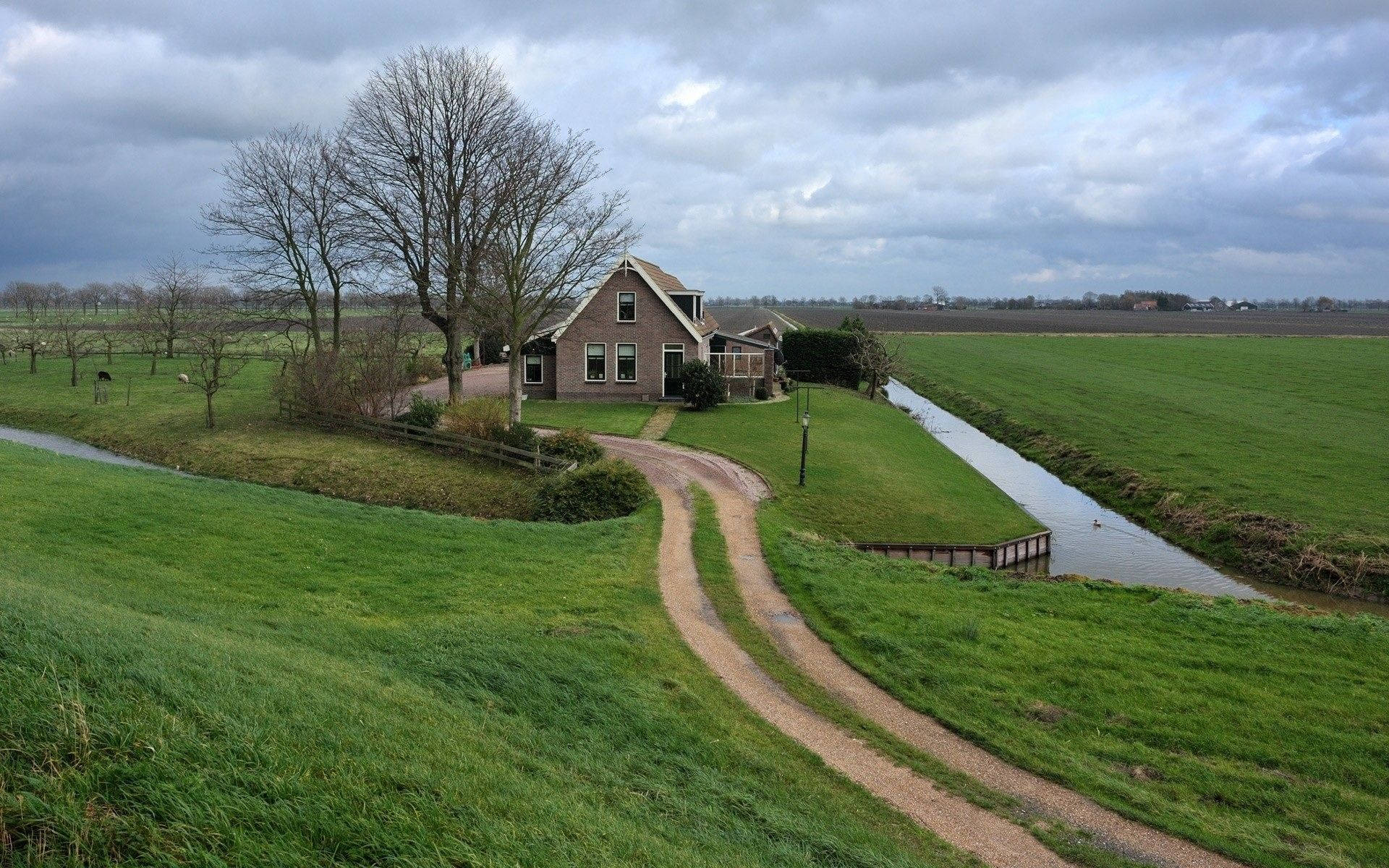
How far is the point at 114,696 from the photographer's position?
6.46 m

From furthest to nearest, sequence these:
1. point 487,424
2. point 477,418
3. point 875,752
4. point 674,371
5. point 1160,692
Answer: point 674,371, point 477,418, point 487,424, point 1160,692, point 875,752

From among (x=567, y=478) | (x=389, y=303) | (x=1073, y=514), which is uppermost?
(x=389, y=303)

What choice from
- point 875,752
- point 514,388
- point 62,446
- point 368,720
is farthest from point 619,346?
point 368,720

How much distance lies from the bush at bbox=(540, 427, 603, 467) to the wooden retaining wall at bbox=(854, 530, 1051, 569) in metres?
10.3

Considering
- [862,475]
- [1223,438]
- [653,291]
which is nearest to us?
[862,475]

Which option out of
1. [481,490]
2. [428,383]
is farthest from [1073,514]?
[428,383]

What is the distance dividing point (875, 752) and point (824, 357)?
159 feet

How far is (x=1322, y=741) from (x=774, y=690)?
707 cm

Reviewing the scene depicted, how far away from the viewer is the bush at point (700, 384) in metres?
42.1

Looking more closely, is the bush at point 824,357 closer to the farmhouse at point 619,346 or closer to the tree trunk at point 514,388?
the farmhouse at point 619,346

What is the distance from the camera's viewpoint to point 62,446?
3750 centimetres

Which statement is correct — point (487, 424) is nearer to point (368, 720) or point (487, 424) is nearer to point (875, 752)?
point (875, 752)

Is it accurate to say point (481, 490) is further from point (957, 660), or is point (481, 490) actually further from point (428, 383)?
point (428, 383)

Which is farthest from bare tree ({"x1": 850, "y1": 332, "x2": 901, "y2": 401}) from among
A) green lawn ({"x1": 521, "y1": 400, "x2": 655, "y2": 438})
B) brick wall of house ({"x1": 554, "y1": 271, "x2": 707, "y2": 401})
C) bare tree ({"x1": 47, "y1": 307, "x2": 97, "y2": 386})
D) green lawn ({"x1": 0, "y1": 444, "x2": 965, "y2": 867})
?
bare tree ({"x1": 47, "y1": 307, "x2": 97, "y2": 386})
